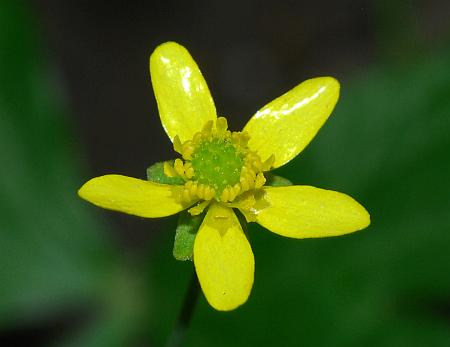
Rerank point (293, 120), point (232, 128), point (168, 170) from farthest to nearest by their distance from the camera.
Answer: point (232, 128) < point (293, 120) < point (168, 170)

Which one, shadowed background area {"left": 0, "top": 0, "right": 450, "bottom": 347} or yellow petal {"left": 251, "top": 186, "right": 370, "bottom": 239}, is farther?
shadowed background area {"left": 0, "top": 0, "right": 450, "bottom": 347}

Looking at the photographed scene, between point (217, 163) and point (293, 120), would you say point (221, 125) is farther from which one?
point (293, 120)

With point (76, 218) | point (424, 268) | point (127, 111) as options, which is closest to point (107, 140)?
point (127, 111)

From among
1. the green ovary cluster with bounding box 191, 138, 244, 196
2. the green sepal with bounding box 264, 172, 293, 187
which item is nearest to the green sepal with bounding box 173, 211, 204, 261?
the green ovary cluster with bounding box 191, 138, 244, 196

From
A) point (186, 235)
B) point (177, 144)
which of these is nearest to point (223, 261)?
point (186, 235)

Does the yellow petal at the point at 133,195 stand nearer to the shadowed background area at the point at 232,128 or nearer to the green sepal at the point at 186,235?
the green sepal at the point at 186,235

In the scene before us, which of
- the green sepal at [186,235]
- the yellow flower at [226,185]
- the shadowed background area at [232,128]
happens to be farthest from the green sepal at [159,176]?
the shadowed background area at [232,128]

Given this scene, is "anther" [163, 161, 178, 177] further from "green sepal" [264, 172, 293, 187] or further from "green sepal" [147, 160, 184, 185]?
"green sepal" [264, 172, 293, 187]

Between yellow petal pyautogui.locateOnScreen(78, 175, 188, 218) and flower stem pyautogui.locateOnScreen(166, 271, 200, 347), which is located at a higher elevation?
yellow petal pyautogui.locateOnScreen(78, 175, 188, 218)
